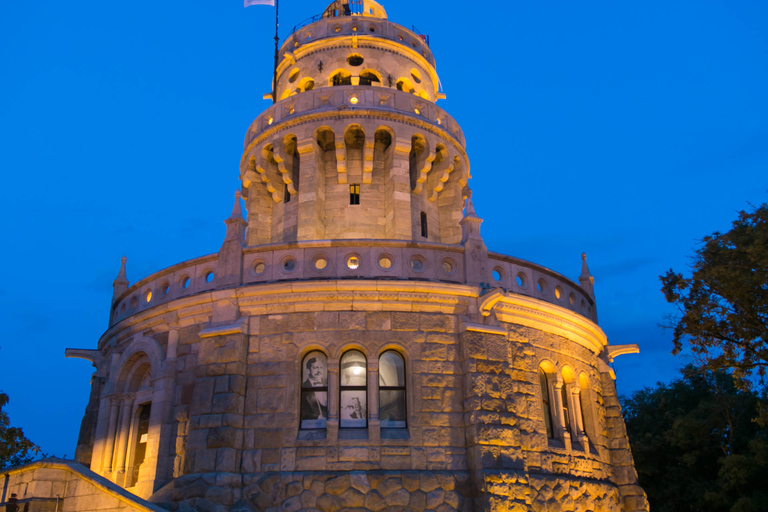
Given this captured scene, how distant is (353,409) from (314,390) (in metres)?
1.03

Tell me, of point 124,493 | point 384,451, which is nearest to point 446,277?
point 384,451

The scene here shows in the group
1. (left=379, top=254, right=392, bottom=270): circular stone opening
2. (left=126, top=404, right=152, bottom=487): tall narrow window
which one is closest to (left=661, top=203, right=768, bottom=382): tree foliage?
(left=379, top=254, right=392, bottom=270): circular stone opening

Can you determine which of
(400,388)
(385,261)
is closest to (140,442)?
(400,388)

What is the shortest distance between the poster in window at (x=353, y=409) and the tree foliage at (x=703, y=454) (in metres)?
17.2

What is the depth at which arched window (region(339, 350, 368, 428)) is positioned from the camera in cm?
1653

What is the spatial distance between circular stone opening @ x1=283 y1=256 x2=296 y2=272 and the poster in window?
325 cm

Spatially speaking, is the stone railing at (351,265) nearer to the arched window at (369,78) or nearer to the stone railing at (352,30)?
the arched window at (369,78)

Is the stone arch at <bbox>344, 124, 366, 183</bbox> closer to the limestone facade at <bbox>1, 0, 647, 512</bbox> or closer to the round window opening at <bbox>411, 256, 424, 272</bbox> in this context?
the limestone facade at <bbox>1, 0, 647, 512</bbox>

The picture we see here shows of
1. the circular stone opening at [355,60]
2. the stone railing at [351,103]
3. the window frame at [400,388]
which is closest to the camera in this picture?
the window frame at [400,388]

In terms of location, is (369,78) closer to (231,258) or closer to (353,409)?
(231,258)

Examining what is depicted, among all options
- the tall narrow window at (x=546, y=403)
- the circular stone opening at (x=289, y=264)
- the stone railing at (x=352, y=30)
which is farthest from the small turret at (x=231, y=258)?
the stone railing at (x=352, y=30)

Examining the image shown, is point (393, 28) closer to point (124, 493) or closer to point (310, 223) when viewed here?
point (310, 223)

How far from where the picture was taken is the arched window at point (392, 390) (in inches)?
653

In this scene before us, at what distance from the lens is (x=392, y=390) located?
16734 millimetres
